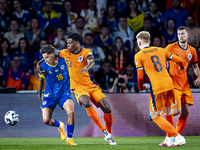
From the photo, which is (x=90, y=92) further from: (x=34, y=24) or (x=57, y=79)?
(x=34, y=24)

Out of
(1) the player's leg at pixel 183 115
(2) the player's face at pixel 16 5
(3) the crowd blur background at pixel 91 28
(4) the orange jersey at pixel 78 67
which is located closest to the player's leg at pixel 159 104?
(1) the player's leg at pixel 183 115

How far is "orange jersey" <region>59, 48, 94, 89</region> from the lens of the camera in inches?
247

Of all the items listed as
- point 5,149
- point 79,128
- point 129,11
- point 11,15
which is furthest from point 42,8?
point 5,149

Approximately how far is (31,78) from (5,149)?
160 inches

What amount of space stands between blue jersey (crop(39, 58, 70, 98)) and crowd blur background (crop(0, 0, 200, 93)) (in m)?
2.43

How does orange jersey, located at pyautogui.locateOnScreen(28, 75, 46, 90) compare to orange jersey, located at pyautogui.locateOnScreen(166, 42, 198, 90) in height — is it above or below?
below

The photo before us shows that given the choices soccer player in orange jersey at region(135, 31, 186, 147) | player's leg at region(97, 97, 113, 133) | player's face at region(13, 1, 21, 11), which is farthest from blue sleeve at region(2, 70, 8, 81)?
soccer player in orange jersey at region(135, 31, 186, 147)

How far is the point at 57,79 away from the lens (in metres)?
6.38

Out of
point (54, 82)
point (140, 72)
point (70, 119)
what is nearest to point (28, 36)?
point (54, 82)

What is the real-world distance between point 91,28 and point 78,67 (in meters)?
4.34

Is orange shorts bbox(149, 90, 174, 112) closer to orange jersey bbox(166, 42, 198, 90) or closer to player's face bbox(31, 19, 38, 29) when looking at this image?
orange jersey bbox(166, 42, 198, 90)

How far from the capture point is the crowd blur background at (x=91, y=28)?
905 cm

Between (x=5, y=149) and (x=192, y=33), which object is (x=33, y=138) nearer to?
(x=5, y=149)

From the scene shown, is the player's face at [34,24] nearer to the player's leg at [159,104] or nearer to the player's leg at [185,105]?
the player's leg at [185,105]
